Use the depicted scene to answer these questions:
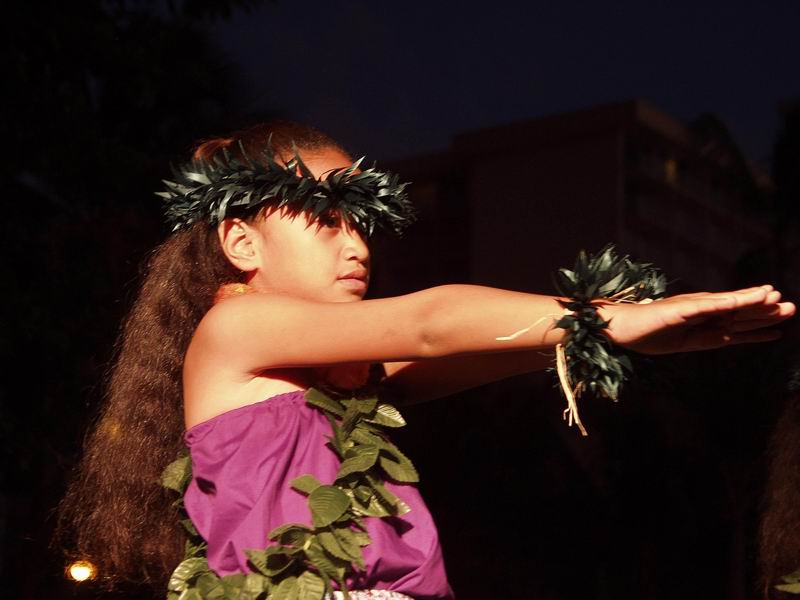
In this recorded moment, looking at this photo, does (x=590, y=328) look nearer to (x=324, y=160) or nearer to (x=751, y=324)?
(x=751, y=324)

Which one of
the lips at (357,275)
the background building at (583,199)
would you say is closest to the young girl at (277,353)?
the lips at (357,275)

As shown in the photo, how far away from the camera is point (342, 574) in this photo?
1504mm

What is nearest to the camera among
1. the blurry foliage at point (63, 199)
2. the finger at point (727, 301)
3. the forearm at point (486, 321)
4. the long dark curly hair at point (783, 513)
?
the finger at point (727, 301)

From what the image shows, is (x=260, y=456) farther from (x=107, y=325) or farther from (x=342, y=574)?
(x=107, y=325)

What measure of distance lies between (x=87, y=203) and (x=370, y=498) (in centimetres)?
374

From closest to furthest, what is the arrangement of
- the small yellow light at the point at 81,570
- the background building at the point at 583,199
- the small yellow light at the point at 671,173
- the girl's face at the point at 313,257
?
the girl's face at the point at 313,257 < the small yellow light at the point at 81,570 < the background building at the point at 583,199 < the small yellow light at the point at 671,173

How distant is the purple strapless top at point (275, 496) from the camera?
1.54 meters

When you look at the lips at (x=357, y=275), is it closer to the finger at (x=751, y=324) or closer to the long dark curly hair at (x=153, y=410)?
the long dark curly hair at (x=153, y=410)

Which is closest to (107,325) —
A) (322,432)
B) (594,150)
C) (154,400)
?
(154,400)

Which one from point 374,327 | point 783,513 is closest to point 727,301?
point 374,327

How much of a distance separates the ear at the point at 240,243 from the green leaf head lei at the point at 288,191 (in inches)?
0.7

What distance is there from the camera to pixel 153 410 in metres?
1.95

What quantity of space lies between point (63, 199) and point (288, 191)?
11.3 ft

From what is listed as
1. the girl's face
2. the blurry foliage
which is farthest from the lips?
the blurry foliage
